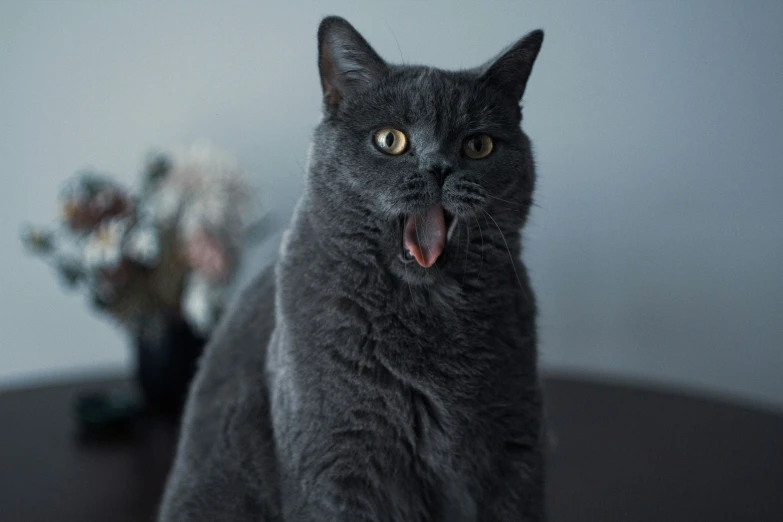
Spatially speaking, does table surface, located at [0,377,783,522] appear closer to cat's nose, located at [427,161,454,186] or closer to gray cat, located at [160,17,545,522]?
gray cat, located at [160,17,545,522]

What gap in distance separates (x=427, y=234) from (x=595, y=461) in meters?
0.60

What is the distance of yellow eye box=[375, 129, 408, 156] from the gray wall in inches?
A: 26.5

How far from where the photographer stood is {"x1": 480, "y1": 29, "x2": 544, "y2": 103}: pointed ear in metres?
0.80

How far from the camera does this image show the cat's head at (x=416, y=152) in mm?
757

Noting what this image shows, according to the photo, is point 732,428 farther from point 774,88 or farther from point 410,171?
point 410,171

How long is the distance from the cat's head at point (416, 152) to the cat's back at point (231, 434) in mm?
246

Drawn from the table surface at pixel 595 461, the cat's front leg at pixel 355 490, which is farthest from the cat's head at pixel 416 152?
the table surface at pixel 595 461

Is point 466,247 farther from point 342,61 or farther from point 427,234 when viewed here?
point 342,61

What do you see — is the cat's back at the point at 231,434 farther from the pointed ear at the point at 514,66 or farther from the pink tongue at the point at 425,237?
the pointed ear at the point at 514,66

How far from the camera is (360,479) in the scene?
2.64ft

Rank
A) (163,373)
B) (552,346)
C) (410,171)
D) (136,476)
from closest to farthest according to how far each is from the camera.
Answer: (410,171) < (136,476) < (163,373) < (552,346)

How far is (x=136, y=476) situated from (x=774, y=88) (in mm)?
1337

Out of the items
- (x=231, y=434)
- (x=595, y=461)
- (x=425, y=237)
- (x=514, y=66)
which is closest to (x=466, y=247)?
(x=425, y=237)

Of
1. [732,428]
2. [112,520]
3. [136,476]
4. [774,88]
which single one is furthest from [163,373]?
[774,88]
